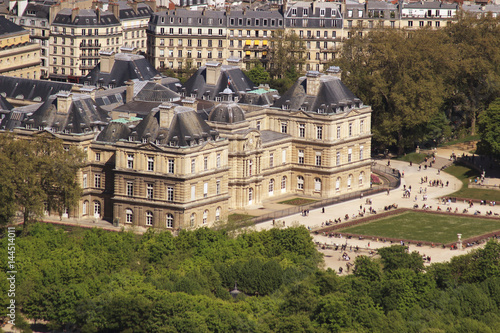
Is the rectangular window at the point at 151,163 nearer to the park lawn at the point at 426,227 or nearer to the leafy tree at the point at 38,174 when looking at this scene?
the leafy tree at the point at 38,174

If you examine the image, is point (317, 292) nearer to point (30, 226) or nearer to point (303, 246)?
point (303, 246)

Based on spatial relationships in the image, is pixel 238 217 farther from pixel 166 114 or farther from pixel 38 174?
pixel 38 174

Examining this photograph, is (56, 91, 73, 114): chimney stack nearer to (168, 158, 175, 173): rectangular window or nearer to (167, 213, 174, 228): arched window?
(168, 158, 175, 173): rectangular window

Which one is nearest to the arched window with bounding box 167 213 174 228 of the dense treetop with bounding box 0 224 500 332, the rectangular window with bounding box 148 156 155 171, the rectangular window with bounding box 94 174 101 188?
the rectangular window with bounding box 148 156 155 171

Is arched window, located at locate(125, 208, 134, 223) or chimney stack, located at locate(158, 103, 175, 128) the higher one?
chimney stack, located at locate(158, 103, 175, 128)

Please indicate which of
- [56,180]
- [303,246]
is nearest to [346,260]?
[303,246]
